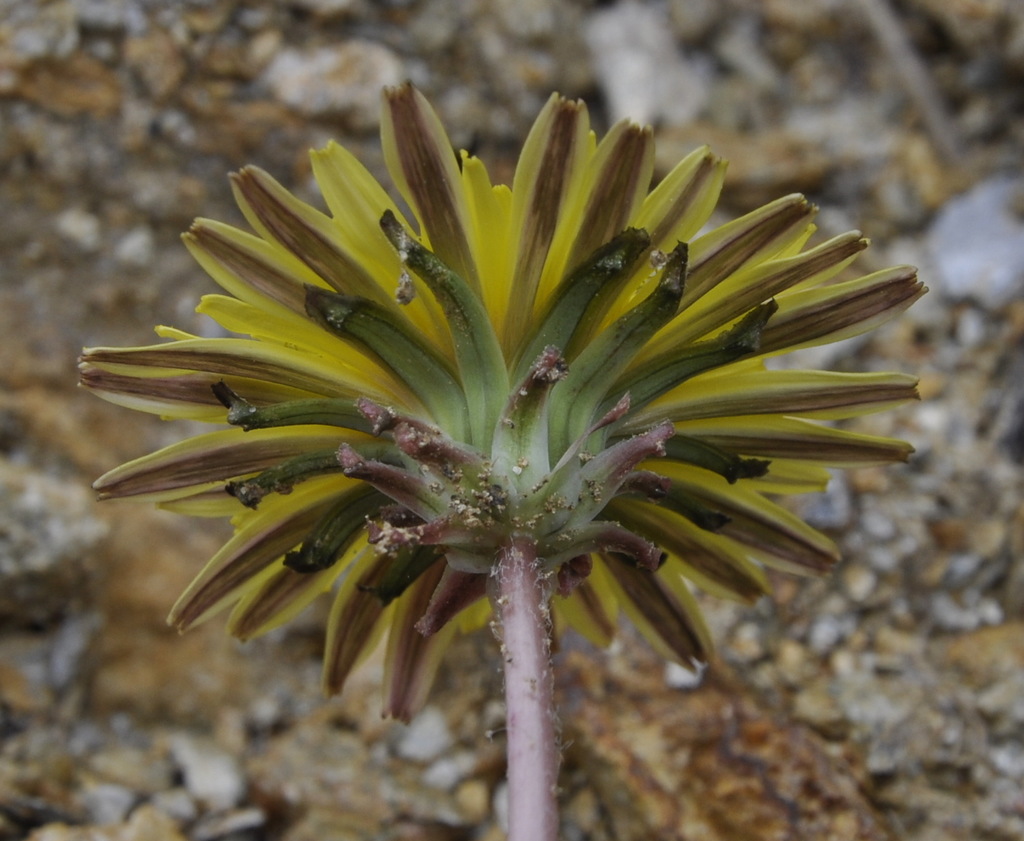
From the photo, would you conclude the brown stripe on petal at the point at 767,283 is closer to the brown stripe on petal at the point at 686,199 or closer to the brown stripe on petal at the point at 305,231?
the brown stripe on petal at the point at 686,199

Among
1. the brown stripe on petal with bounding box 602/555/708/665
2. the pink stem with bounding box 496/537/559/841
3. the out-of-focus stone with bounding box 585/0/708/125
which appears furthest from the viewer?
the out-of-focus stone with bounding box 585/0/708/125

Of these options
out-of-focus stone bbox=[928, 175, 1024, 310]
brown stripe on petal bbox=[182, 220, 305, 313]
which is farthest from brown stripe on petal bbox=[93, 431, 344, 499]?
out-of-focus stone bbox=[928, 175, 1024, 310]

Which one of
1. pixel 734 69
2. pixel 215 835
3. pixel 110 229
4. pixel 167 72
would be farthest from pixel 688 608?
pixel 734 69

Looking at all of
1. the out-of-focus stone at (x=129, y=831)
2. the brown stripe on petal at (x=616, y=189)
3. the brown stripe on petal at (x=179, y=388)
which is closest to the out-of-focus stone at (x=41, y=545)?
the out-of-focus stone at (x=129, y=831)

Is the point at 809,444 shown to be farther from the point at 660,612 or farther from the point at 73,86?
the point at 73,86

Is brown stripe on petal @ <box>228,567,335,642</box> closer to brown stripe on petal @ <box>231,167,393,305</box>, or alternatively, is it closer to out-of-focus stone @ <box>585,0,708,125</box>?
brown stripe on petal @ <box>231,167,393,305</box>
